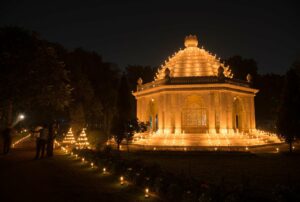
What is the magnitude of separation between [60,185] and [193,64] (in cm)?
2347

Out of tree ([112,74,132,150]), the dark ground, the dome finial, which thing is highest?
the dome finial

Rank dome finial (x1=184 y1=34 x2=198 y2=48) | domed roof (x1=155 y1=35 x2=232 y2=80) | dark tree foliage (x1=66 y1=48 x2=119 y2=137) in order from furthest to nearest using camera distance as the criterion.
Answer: dark tree foliage (x1=66 y1=48 x2=119 y2=137), dome finial (x1=184 y1=34 x2=198 y2=48), domed roof (x1=155 y1=35 x2=232 y2=80)

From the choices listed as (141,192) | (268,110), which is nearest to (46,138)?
(141,192)

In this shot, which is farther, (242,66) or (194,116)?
(242,66)

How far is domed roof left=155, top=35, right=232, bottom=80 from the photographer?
3100 centimetres

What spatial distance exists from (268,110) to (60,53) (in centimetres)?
3672

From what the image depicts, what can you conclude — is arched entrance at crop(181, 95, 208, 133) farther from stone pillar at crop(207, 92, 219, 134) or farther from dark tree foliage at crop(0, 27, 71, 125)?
dark tree foliage at crop(0, 27, 71, 125)

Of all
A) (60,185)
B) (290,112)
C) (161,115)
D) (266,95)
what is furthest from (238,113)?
(60,185)

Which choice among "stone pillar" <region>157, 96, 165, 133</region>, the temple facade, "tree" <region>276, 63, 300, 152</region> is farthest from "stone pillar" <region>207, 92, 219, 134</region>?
"tree" <region>276, 63, 300, 152</region>

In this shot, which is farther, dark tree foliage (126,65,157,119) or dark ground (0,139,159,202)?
dark tree foliage (126,65,157,119)

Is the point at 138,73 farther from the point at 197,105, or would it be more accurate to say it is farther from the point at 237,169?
the point at 237,169

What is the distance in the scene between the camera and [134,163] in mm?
12211

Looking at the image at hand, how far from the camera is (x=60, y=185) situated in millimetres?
10898

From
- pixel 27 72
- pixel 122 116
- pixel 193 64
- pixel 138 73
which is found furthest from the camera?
pixel 138 73
